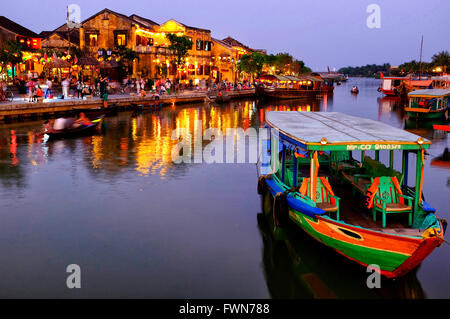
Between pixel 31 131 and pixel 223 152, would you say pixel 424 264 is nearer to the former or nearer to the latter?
pixel 223 152


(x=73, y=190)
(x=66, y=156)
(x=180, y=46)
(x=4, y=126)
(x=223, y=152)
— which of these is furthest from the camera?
(x=180, y=46)

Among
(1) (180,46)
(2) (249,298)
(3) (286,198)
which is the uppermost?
(1) (180,46)

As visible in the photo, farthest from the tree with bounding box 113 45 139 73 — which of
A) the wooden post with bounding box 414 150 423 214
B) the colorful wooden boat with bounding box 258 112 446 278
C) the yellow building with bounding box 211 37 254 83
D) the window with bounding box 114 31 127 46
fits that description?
the wooden post with bounding box 414 150 423 214

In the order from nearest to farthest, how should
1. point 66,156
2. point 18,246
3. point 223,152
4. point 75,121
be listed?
point 18,246 < point 66,156 < point 223,152 < point 75,121

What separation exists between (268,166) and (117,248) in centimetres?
540

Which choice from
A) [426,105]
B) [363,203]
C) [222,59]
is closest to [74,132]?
[363,203]

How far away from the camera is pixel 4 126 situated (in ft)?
90.4

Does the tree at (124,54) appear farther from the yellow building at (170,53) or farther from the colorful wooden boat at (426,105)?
the colorful wooden boat at (426,105)

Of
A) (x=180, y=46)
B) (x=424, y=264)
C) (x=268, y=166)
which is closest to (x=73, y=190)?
(x=268, y=166)

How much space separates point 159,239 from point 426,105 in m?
32.8

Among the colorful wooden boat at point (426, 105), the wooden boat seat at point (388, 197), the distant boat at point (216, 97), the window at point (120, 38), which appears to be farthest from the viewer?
the window at point (120, 38)

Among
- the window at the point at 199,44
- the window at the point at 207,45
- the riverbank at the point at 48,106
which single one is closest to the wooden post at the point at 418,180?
the riverbank at the point at 48,106

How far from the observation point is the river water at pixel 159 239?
325 inches

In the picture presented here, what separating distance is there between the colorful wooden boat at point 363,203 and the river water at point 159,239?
2.32 feet
